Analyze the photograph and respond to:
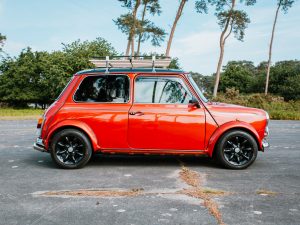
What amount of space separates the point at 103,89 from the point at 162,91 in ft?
3.66

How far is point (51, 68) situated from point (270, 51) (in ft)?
78.8

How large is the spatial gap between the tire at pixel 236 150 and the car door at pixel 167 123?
0.38 meters

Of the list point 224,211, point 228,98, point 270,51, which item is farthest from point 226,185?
point 270,51

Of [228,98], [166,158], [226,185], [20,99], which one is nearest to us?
[226,185]

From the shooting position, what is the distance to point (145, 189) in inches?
193

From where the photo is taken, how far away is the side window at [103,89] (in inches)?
254

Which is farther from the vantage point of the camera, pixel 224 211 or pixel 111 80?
pixel 111 80

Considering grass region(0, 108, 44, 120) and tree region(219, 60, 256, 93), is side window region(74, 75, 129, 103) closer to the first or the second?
grass region(0, 108, 44, 120)

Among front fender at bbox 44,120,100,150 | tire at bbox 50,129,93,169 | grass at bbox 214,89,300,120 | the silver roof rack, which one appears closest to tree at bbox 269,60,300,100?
grass at bbox 214,89,300,120

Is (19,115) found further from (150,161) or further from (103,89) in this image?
(103,89)

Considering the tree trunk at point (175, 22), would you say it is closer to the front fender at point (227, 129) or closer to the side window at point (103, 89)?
the side window at point (103, 89)

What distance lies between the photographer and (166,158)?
24.4 ft

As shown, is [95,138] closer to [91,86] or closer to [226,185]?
[91,86]

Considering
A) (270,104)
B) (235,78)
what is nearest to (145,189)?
(270,104)
